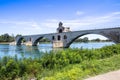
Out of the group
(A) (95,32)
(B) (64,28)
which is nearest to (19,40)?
(B) (64,28)

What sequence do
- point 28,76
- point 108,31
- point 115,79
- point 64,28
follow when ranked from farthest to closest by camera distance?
point 64,28, point 108,31, point 28,76, point 115,79

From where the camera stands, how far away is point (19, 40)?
4013 inches

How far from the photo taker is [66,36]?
7144 centimetres

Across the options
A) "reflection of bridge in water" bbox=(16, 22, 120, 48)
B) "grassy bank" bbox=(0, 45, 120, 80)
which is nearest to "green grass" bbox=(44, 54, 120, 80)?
"grassy bank" bbox=(0, 45, 120, 80)

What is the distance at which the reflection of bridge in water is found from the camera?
51.4 m

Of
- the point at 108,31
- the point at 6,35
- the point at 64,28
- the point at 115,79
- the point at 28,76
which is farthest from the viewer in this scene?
the point at 6,35

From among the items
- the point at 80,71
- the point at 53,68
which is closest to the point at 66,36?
the point at 53,68

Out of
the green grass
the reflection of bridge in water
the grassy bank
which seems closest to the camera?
the green grass

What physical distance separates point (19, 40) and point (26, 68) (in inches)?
3762

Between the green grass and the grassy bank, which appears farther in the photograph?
the grassy bank

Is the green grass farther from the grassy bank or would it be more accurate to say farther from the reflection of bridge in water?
the reflection of bridge in water

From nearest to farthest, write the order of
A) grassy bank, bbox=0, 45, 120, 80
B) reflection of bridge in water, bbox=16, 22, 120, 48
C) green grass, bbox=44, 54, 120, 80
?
green grass, bbox=44, 54, 120, 80
grassy bank, bbox=0, 45, 120, 80
reflection of bridge in water, bbox=16, 22, 120, 48

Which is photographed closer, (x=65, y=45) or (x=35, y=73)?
(x=35, y=73)

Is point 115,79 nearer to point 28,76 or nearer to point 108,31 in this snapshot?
point 28,76
